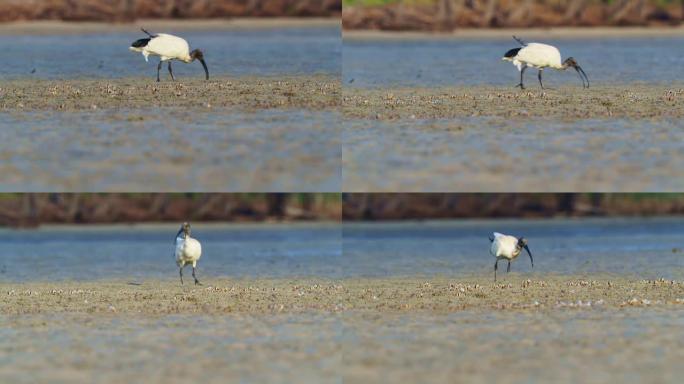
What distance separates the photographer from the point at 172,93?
52.3ft

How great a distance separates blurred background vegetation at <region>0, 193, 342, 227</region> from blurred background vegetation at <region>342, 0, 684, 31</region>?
15.5 ft

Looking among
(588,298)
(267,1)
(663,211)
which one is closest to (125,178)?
(588,298)

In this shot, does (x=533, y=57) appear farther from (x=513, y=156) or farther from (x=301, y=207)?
(x=301, y=207)

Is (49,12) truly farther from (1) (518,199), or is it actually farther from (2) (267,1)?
(1) (518,199)

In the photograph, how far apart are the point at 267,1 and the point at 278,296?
18838 millimetres

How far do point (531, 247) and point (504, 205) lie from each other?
6430 millimetres

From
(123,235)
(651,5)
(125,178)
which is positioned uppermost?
(651,5)

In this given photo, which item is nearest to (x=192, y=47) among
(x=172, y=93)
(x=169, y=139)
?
(x=172, y=93)

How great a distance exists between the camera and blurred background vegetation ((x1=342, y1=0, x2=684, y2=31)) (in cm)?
2925

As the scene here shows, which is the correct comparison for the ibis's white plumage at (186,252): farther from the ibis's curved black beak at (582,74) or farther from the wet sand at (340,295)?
the ibis's curved black beak at (582,74)

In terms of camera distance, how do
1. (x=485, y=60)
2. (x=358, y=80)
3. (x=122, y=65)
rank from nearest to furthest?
(x=358, y=80) → (x=122, y=65) → (x=485, y=60)

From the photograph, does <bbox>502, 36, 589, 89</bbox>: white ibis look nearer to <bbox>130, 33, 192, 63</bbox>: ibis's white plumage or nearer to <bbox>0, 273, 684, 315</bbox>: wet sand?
<bbox>0, 273, 684, 315</bbox>: wet sand

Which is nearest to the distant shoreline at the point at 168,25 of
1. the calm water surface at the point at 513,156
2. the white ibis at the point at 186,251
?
the white ibis at the point at 186,251

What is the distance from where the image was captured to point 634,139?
13.6m
